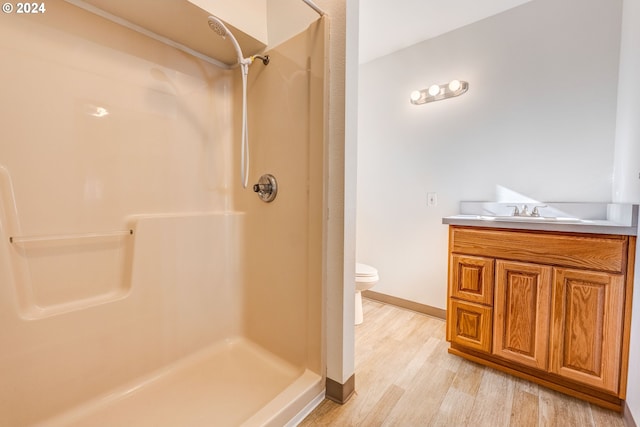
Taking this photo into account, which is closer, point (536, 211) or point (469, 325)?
point (469, 325)

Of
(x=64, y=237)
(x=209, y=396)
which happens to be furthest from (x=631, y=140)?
(x=64, y=237)

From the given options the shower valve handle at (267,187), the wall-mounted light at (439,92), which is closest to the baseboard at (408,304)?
the shower valve handle at (267,187)

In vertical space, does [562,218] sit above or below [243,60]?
below

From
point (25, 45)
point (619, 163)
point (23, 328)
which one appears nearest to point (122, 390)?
point (23, 328)

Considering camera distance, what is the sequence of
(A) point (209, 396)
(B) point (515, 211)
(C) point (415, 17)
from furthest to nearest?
(C) point (415, 17) → (B) point (515, 211) → (A) point (209, 396)

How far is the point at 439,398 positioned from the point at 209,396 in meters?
1.08

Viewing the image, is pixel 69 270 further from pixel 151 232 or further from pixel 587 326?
pixel 587 326

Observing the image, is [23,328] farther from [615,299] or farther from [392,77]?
[392,77]

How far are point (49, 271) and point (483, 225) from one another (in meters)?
2.05

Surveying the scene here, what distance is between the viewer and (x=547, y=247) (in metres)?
1.27

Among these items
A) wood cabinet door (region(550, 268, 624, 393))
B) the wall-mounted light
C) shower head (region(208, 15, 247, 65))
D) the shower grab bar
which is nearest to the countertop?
wood cabinet door (region(550, 268, 624, 393))

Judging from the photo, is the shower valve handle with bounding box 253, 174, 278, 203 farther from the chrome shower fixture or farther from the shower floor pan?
the shower floor pan

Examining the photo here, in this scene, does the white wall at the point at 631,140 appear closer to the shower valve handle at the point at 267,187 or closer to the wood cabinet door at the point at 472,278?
the wood cabinet door at the point at 472,278

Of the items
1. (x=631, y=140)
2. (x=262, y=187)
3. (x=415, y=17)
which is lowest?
(x=262, y=187)
